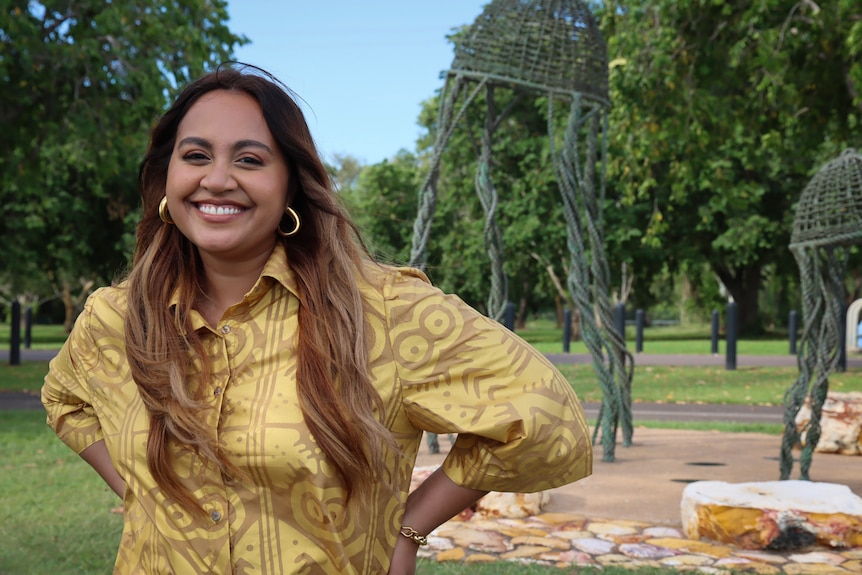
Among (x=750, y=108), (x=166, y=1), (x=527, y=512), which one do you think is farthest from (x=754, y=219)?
(x=527, y=512)

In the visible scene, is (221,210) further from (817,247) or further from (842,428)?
(842,428)

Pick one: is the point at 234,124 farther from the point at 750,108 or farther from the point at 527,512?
the point at 750,108

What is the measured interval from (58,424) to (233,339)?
2.32ft

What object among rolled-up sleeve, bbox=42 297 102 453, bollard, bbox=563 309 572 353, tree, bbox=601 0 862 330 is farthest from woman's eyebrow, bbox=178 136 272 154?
bollard, bbox=563 309 572 353

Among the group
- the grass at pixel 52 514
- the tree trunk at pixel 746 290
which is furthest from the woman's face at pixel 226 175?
the tree trunk at pixel 746 290

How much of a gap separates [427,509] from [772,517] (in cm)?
357

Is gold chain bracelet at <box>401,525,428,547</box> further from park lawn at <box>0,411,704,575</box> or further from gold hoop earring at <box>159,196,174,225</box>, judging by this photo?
park lawn at <box>0,411,704,575</box>

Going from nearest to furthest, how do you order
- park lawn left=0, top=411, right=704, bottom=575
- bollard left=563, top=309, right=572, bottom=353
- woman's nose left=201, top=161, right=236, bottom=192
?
1. woman's nose left=201, top=161, right=236, bottom=192
2. park lawn left=0, top=411, right=704, bottom=575
3. bollard left=563, top=309, right=572, bottom=353

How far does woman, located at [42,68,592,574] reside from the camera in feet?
6.49

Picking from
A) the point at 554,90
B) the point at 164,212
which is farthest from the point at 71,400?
the point at 554,90

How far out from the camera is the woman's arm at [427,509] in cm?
215

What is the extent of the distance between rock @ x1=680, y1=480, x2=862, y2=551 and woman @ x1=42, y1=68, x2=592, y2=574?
350cm

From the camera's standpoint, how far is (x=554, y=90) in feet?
24.5

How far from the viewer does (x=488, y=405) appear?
6.72 feet
